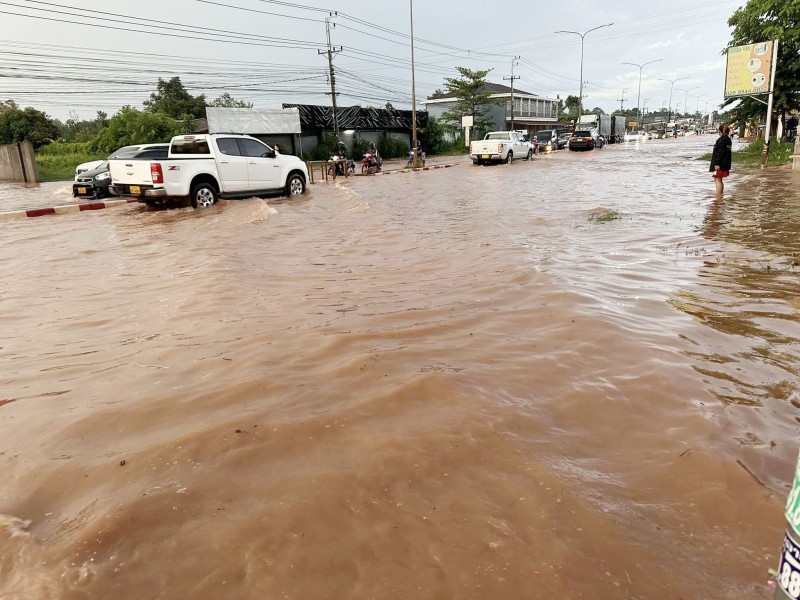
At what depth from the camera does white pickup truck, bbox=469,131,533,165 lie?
27.1 m

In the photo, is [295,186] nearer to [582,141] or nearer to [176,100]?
[582,141]

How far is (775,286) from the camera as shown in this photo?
515 cm

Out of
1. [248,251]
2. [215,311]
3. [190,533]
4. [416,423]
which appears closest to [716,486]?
[416,423]

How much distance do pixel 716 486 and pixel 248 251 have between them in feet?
20.8

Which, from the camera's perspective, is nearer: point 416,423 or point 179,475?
point 179,475

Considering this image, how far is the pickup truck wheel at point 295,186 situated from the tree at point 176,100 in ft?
135

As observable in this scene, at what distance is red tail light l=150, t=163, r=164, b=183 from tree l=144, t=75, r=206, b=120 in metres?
43.6

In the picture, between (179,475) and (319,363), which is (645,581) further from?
(319,363)

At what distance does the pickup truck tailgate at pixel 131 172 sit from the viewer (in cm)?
1127

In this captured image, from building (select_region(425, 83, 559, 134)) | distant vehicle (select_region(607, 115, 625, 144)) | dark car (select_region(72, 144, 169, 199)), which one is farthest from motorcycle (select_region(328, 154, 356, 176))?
distant vehicle (select_region(607, 115, 625, 144))

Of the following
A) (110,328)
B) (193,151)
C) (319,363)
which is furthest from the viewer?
(193,151)

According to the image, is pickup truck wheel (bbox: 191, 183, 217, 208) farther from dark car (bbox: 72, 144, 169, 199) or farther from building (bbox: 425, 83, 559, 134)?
building (bbox: 425, 83, 559, 134)

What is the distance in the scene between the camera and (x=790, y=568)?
99cm

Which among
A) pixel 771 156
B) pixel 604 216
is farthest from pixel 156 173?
pixel 771 156
